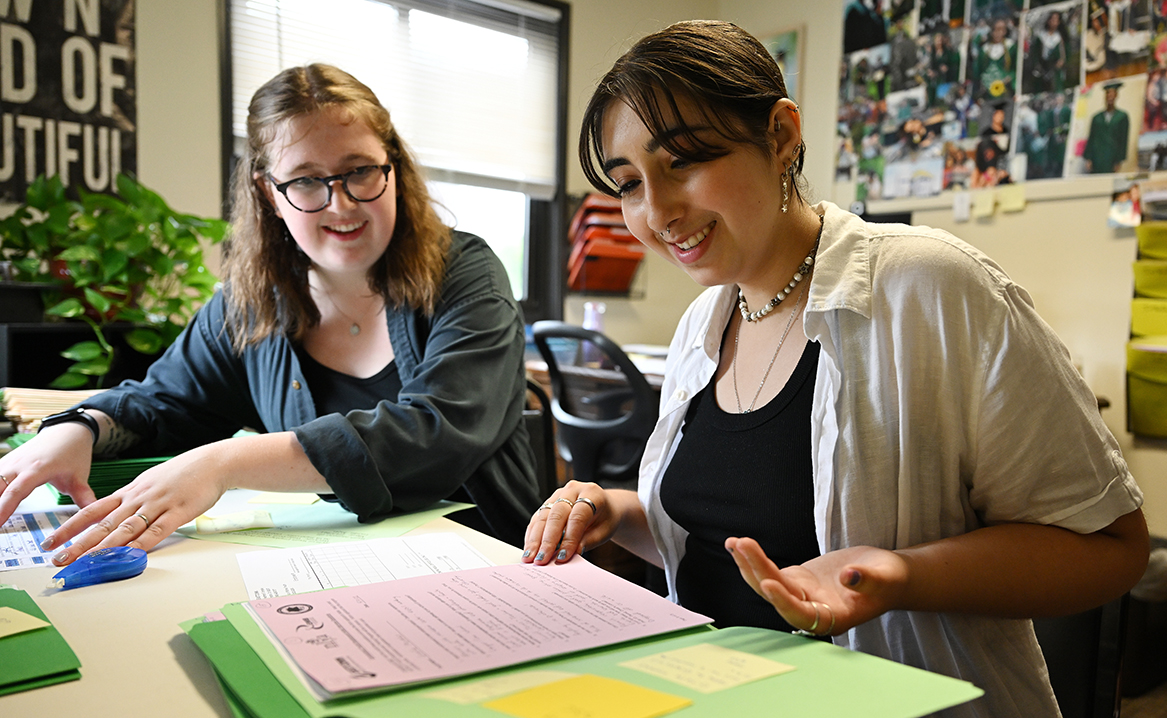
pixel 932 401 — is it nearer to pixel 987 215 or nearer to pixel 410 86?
pixel 987 215

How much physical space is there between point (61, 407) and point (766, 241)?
3.82ft

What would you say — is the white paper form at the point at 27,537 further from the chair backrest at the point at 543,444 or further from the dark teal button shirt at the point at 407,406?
the chair backrest at the point at 543,444

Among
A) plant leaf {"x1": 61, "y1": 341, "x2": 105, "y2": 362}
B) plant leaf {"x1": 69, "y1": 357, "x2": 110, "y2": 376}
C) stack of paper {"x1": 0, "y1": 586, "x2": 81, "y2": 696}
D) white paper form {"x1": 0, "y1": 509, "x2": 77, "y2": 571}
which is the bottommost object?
white paper form {"x1": 0, "y1": 509, "x2": 77, "y2": 571}

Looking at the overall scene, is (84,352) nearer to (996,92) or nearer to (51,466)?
(51,466)

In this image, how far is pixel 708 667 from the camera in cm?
50

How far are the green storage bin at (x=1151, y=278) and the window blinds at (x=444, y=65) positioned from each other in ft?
7.12

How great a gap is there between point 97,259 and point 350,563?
→ 1.21 metres

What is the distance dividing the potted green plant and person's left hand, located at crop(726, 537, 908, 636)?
1.53 metres

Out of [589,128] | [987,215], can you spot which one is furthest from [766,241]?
[987,215]

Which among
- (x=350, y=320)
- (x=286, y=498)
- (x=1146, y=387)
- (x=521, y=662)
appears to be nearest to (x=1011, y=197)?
→ (x=1146, y=387)

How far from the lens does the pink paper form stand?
0.49 metres

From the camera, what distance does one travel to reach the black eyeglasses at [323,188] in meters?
1.21

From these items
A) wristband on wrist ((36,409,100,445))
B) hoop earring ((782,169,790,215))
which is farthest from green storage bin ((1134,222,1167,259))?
wristband on wrist ((36,409,100,445))

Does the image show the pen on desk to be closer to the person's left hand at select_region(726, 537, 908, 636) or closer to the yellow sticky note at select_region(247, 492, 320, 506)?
the yellow sticky note at select_region(247, 492, 320, 506)
